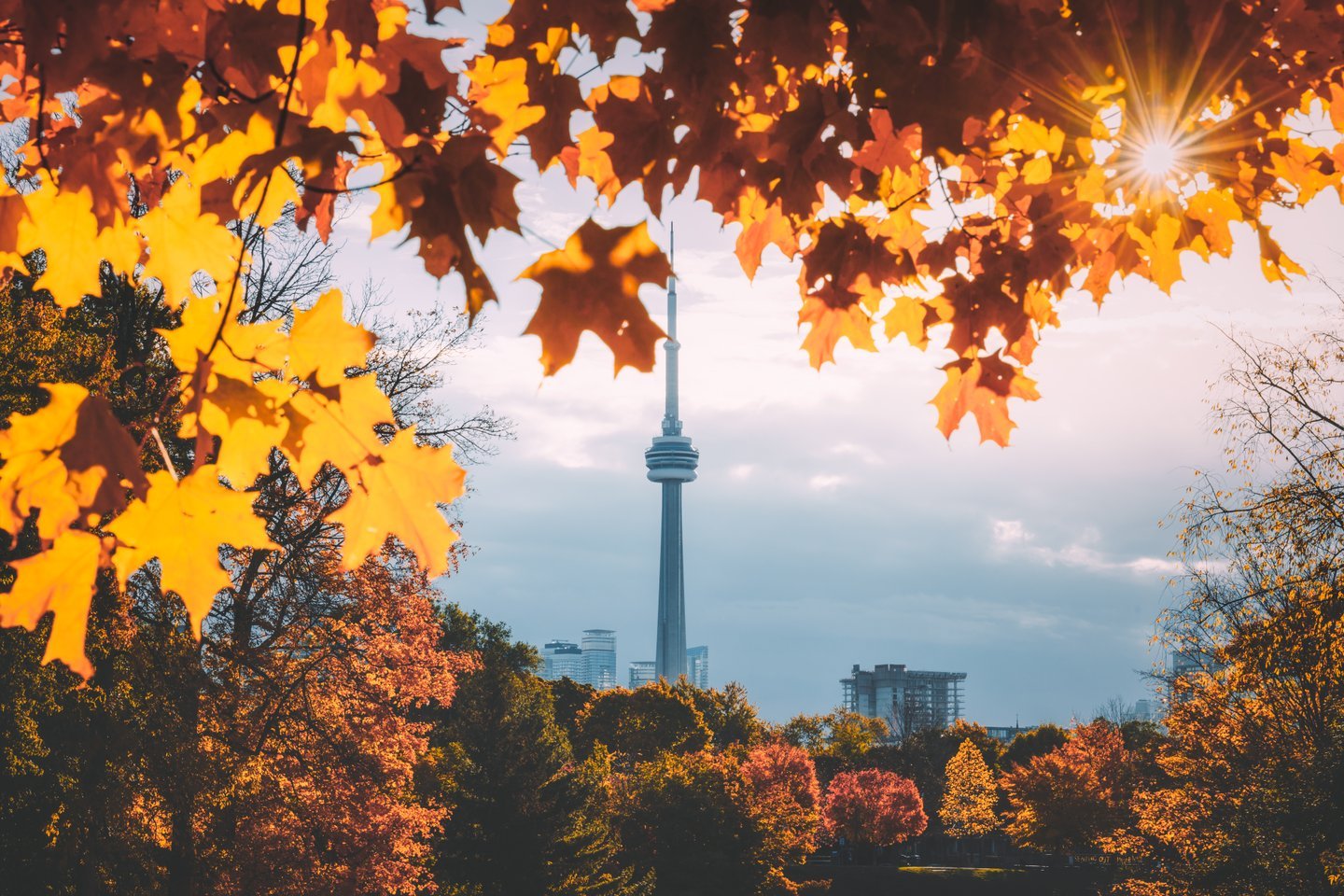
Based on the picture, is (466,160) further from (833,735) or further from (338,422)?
(833,735)

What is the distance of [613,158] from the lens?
117 inches

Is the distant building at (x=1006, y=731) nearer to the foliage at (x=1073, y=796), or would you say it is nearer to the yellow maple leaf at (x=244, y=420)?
the foliage at (x=1073, y=796)

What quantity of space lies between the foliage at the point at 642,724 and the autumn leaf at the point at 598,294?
179 ft

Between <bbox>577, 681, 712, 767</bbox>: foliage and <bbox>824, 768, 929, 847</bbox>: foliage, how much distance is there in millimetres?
7615

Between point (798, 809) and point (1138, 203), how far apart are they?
39278 mm

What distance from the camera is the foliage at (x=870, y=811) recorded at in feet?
182

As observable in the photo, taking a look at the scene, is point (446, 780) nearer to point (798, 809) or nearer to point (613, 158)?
point (798, 809)

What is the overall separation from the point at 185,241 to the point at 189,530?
858 mm

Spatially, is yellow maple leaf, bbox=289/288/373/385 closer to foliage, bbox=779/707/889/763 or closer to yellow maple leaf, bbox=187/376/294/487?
yellow maple leaf, bbox=187/376/294/487

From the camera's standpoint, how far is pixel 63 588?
2.21 m

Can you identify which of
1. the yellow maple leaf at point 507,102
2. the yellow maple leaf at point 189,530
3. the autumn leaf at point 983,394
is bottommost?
the yellow maple leaf at point 189,530

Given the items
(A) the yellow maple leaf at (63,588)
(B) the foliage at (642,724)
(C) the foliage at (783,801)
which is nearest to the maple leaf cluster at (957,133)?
(A) the yellow maple leaf at (63,588)

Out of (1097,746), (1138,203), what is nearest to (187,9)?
(1138,203)

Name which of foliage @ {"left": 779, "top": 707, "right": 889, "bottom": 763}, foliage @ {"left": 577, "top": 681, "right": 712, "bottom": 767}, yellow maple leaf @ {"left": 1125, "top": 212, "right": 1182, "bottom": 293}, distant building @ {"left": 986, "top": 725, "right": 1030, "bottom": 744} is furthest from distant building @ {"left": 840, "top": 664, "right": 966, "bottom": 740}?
yellow maple leaf @ {"left": 1125, "top": 212, "right": 1182, "bottom": 293}
